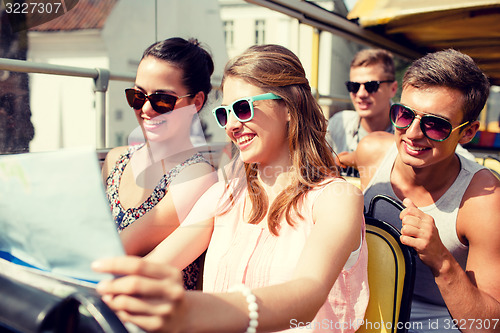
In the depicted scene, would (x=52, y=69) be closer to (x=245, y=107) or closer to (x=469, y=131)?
(x=245, y=107)

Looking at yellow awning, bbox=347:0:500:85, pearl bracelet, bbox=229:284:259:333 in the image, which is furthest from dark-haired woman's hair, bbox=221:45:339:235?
yellow awning, bbox=347:0:500:85

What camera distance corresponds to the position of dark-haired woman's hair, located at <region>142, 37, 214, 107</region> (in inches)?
74.1

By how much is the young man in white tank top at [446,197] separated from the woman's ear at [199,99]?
892 mm

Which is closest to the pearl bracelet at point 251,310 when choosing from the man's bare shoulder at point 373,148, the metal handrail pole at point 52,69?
the metal handrail pole at point 52,69

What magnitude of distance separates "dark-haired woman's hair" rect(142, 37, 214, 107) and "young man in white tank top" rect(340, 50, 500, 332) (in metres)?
0.91

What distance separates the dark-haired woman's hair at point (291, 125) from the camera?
1.51 meters

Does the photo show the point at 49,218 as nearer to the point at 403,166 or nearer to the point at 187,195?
the point at 187,195

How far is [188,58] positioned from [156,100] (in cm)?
26

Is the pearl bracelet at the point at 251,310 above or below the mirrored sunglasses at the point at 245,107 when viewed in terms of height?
below

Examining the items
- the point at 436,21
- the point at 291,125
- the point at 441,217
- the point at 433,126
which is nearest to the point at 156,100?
the point at 291,125

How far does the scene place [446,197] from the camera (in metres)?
1.81

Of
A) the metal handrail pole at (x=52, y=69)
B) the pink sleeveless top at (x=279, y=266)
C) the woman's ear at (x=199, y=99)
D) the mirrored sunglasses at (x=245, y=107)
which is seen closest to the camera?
the pink sleeveless top at (x=279, y=266)

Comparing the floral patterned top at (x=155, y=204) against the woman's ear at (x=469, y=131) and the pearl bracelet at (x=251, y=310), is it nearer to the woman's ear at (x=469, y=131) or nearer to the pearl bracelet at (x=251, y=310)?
the pearl bracelet at (x=251, y=310)

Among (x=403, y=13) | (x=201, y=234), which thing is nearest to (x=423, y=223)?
(x=201, y=234)
